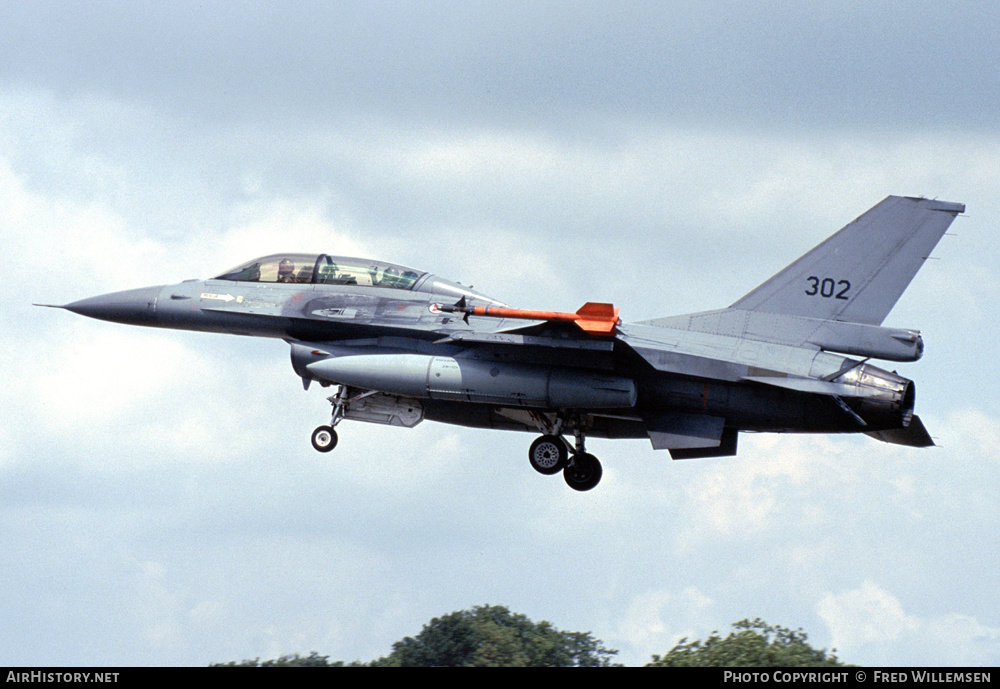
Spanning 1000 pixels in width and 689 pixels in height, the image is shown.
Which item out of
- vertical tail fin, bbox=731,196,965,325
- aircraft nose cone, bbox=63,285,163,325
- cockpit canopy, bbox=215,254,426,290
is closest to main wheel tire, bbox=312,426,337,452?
cockpit canopy, bbox=215,254,426,290

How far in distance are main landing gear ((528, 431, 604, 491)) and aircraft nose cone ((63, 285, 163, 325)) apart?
7440 mm

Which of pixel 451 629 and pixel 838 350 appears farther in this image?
pixel 451 629

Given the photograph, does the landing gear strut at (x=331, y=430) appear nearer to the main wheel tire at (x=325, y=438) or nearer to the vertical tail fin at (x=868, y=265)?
the main wheel tire at (x=325, y=438)

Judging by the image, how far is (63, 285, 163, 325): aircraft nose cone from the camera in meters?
25.5

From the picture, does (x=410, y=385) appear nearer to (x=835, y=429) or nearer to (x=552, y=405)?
(x=552, y=405)

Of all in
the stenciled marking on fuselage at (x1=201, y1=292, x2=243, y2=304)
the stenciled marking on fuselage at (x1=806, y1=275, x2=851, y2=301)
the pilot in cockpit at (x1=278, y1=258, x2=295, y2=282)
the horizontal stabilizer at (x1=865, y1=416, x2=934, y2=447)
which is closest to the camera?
the horizontal stabilizer at (x1=865, y1=416, x2=934, y2=447)

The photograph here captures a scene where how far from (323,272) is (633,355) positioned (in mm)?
5917

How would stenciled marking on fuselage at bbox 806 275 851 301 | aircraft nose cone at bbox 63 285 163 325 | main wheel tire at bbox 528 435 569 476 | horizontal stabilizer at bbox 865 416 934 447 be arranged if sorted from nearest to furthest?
horizontal stabilizer at bbox 865 416 934 447, stenciled marking on fuselage at bbox 806 275 851 301, main wheel tire at bbox 528 435 569 476, aircraft nose cone at bbox 63 285 163 325

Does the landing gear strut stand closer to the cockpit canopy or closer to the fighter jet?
the fighter jet

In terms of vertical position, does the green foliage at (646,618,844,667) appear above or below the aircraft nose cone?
below

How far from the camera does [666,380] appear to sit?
75.8 ft
